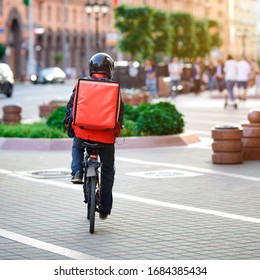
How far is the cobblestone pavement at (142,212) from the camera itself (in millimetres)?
10086

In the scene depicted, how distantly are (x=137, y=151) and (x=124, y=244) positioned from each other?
405 inches

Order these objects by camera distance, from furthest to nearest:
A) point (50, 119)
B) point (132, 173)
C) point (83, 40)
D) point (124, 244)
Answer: point (83, 40) → point (50, 119) → point (132, 173) → point (124, 244)

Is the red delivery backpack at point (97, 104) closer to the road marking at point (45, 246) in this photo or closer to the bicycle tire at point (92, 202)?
the bicycle tire at point (92, 202)

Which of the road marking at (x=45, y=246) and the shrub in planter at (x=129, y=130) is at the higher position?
the road marking at (x=45, y=246)

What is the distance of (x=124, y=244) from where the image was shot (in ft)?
34.2

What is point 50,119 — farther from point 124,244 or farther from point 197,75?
point 197,75

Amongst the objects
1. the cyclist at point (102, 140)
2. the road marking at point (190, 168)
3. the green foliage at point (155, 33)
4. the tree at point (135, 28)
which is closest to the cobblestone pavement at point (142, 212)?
the road marking at point (190, 168)

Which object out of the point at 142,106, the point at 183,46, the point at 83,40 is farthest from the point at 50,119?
the point at 83,40

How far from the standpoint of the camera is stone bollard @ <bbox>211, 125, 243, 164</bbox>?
18.0m

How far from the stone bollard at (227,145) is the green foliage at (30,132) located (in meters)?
3.85

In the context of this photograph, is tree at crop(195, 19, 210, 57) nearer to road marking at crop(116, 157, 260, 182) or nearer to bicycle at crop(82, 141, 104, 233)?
road marking at crop(116, 157, 260, 182)

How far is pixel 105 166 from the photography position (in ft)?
36.8

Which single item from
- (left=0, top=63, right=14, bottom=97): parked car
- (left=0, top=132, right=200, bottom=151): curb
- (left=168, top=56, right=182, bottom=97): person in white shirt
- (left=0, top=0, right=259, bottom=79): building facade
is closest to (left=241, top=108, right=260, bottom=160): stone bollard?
(left=0, top=132, right=200, bottom=151): curb

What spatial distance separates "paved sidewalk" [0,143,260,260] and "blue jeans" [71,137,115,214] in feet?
0.93
